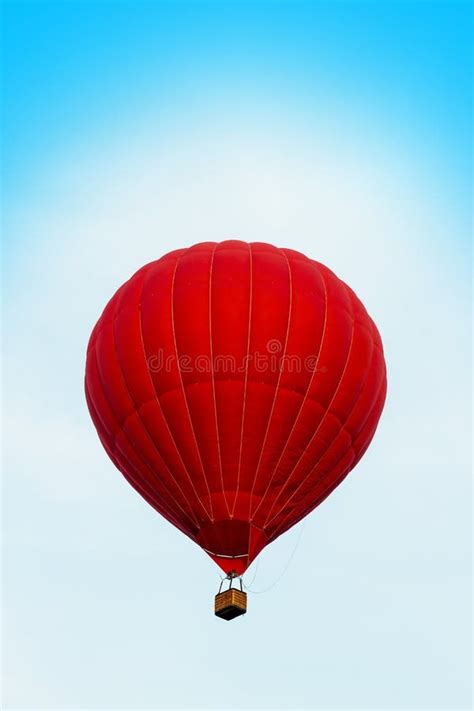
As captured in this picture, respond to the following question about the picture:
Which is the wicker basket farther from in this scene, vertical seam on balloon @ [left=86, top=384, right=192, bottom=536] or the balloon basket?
vertical seam on balloon @ [left=86, top=384, right=192, bottom=536]

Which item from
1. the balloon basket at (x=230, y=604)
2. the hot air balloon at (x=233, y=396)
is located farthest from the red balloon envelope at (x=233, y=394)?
the balloon basket at (x=230, y=604)

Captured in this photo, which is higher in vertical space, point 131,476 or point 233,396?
point 233,396

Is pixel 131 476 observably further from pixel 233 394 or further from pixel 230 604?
pixel 230 604

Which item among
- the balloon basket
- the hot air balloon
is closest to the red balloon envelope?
the hot air balloon

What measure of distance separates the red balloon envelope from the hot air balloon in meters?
0.02

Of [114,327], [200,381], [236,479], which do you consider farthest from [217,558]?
[114,327]

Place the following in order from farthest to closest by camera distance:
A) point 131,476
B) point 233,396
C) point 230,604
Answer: point 131,476 → point 233,396 → point 230,604

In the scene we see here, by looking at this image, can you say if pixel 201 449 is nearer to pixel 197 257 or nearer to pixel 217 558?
pixel 217 558

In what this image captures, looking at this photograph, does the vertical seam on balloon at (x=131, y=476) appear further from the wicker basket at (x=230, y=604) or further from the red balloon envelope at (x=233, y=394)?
the wicker basket at (x=230, y=604)

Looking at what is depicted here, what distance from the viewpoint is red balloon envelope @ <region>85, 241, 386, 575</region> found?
21797mm

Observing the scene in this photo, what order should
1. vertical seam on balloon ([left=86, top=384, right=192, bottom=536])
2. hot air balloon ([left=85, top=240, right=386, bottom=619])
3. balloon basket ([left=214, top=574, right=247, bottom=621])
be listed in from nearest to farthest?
balloon basket ([left=214, top=574, right=247, bottom=621]) < hot air balloon ([left=85, top=240, right=386, bottom=619]) < vertical seam on balloon ([left=86, top=384, right=192, bottom=536])

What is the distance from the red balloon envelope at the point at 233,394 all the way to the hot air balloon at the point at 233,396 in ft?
0.07

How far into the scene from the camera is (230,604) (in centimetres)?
2117

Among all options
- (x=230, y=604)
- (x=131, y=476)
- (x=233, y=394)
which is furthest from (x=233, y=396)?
(x=230, y=604)
